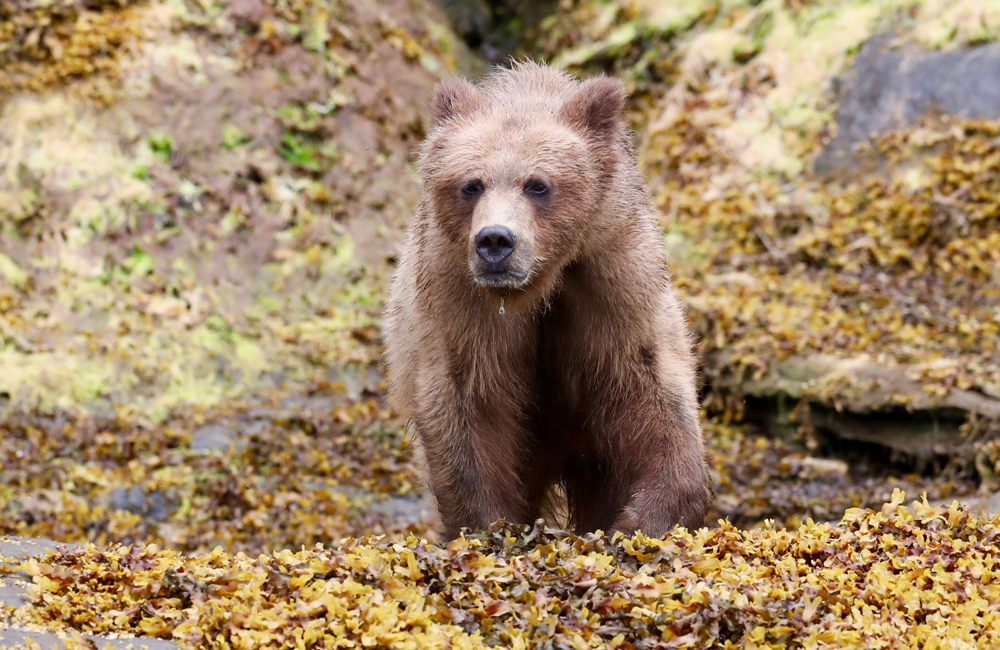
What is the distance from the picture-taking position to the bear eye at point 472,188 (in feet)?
17.8

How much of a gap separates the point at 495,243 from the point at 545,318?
0.88m

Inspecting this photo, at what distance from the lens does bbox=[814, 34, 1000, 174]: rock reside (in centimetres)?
1190

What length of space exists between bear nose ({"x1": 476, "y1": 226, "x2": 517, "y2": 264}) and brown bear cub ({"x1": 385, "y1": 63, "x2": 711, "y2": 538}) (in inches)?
6.0

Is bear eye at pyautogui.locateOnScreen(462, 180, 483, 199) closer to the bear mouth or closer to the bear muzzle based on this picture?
the bear muzzle

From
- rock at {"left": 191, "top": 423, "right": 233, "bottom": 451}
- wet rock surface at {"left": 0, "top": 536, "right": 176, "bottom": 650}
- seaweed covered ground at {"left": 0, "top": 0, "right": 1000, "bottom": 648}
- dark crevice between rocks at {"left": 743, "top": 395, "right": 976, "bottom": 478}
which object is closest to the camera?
wet rock surface at {"left": 0, "top": 536, "right": 176, "bottom": 650}

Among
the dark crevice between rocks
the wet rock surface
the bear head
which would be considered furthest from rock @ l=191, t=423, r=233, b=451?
the wet rock surface

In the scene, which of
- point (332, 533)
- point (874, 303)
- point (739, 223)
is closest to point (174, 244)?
point (332, 533)

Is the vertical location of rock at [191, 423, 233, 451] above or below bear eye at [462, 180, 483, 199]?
below

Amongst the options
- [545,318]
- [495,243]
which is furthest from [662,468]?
[495,243]

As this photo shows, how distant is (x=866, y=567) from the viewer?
4664mm

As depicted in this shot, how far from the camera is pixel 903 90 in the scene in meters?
12.4

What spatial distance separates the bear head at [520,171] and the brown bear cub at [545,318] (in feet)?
0.03

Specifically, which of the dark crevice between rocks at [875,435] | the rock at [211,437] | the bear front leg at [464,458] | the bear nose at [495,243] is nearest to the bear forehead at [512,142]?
the bear nose at [495,243]

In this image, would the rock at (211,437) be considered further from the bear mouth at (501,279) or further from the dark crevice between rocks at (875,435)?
the bear mouth at (501,279)
